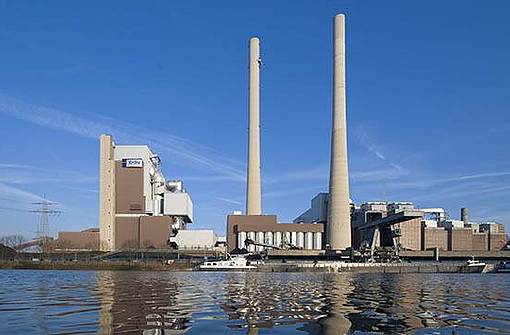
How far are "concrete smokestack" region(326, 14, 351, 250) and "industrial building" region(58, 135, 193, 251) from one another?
52.3 m

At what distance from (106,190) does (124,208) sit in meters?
7.64

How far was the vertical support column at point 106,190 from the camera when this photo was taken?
162875 millimetres

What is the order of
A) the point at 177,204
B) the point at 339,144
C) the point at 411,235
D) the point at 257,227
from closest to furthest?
the point at 339,144
the point at 257,227
the point at 177,204
the point at 411,235

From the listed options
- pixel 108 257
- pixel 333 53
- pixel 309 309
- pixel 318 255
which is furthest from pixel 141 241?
pixel 309 309

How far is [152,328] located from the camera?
642 inches

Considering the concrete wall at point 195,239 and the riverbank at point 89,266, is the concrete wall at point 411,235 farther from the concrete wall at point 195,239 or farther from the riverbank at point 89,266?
the riverbank at point 89,266

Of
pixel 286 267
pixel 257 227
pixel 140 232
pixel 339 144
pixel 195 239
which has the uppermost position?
pixel 339 144

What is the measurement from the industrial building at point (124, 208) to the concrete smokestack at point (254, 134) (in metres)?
27.1

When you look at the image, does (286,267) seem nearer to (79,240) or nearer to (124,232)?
(124,232)

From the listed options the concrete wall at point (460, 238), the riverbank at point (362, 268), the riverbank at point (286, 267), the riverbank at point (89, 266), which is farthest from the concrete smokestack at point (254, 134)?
the concrete wall at point (460, 238)

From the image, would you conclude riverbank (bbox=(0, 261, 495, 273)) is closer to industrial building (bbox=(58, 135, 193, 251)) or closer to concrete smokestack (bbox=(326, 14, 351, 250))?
concrete smokestack (bbox=(326, 14, 351, 250))

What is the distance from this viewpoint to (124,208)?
547 ft

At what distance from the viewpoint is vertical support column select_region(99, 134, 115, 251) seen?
162875 millimetres

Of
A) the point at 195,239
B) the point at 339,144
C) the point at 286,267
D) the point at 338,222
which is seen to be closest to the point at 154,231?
the point at 195,239
